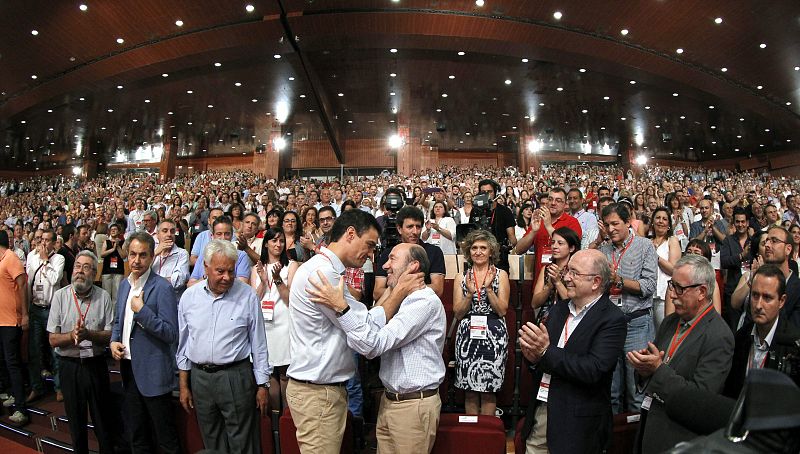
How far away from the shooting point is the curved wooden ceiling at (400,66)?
11.8m

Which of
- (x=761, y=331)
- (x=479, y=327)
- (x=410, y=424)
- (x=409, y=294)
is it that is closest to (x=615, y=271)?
(x=479, y=327)

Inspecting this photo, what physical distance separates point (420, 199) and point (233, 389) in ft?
16.7

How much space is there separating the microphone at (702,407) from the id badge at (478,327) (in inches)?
69.9

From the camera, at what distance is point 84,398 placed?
3.31m

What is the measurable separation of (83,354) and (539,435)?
9.47 ft

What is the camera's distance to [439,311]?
2.19 m

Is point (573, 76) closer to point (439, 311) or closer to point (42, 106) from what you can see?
point (439, 311)

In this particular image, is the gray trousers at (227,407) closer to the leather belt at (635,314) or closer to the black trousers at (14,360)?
the leather belt at (635,314)

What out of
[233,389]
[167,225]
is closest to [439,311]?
[233,389]

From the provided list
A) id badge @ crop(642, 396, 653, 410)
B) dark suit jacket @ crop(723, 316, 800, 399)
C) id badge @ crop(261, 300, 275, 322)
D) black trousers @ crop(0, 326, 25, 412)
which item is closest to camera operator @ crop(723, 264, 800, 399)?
dark suit jacket @ crop(723, 316, 800, 399)

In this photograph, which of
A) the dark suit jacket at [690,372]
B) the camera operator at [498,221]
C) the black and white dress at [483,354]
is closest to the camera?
the dark suit jacket at [690,372]

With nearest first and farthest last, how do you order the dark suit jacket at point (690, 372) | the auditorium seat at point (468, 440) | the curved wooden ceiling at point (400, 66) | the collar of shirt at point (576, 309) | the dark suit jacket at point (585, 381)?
1. the dark suit jacket at point (690, 372)
2. the dark suit jacket at point (585, 381)
3. the collar of shirt at point (576, 309)
4. the auditorium seat at point (468, 440)
5. the curved wooden ceiling at point (400, 66)

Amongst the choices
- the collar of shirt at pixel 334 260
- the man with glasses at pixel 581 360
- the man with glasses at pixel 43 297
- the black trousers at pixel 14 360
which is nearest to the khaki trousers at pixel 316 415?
the collar of shirt at pixel 334 260

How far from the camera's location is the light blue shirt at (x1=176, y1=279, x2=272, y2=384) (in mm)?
2580
